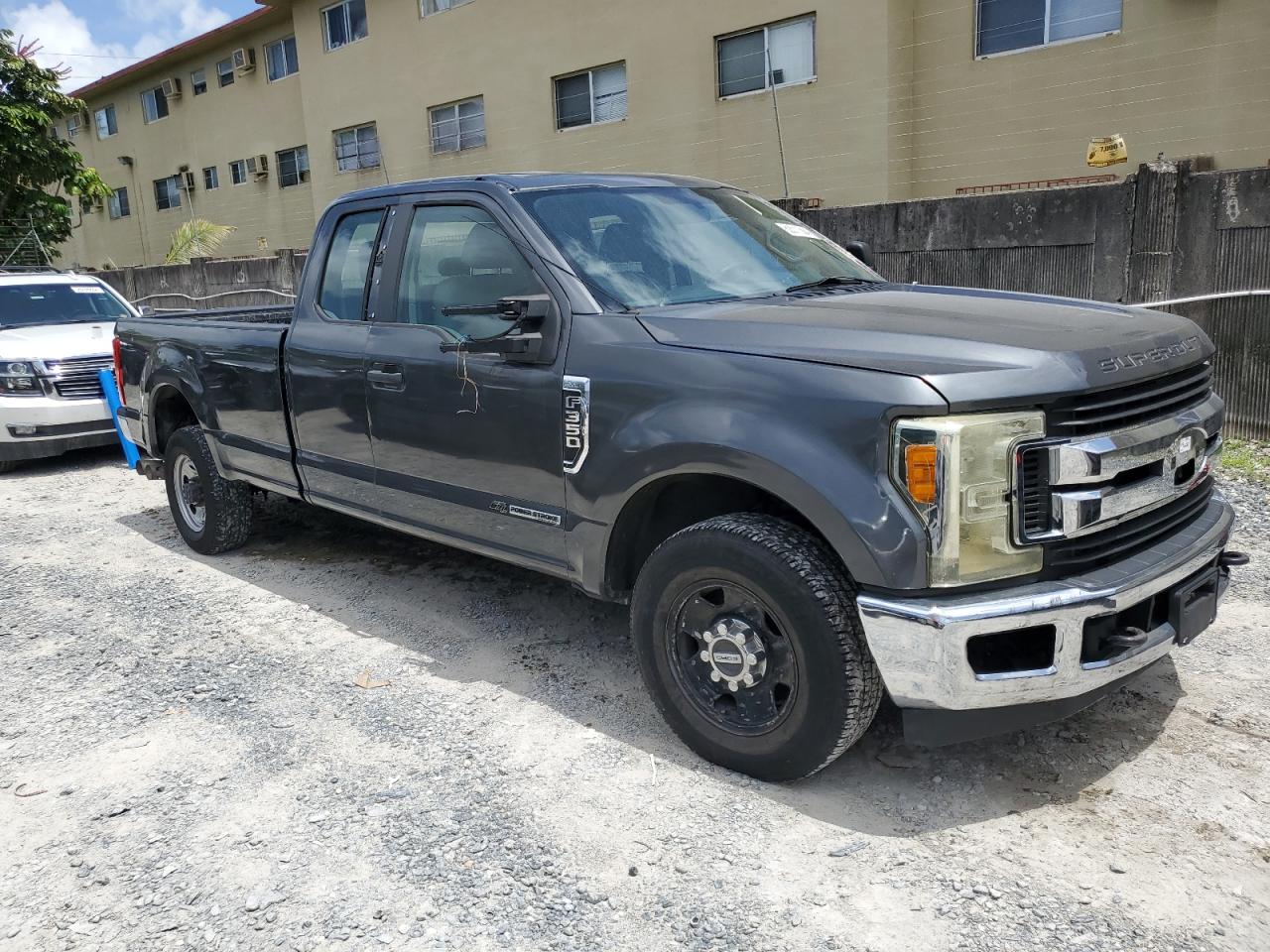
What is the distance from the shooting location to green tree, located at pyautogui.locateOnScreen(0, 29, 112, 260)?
1689 centimetres

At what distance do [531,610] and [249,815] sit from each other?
190 centimetres

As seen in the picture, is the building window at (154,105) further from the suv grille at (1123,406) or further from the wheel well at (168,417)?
the suv grille at (1123,406)

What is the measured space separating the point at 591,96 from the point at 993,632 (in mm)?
14254

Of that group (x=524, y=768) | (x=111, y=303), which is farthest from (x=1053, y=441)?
(x=111, y=303)

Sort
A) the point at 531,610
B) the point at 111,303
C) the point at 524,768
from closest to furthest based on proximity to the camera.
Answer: the point at 524,768
the point at 531,610
the point at 111,303

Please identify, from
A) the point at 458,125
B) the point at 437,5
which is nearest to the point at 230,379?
the point at 458,125

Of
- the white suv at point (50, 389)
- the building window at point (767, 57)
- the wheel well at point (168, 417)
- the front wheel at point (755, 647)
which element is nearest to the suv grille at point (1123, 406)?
the front wheel at point (755, 647)

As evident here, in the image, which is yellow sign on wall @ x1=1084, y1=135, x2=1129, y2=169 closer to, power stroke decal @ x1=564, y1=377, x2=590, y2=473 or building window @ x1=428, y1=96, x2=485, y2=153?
power stroke decal @ x1=564, y1=377, x2=590, y2=473

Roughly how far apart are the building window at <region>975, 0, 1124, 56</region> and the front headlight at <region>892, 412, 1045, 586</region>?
9.99 meters

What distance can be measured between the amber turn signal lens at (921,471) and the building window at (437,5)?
55.1ft

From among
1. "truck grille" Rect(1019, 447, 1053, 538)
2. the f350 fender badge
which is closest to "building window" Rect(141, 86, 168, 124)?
the f350 fender badge

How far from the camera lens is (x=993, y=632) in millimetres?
2770

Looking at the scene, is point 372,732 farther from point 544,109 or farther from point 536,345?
point 544,109

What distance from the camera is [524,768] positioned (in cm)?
351
